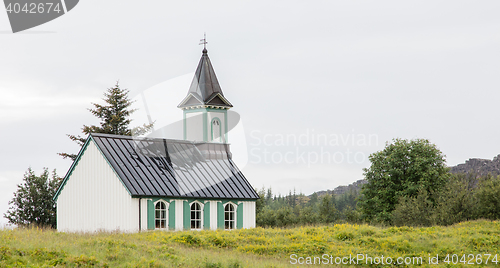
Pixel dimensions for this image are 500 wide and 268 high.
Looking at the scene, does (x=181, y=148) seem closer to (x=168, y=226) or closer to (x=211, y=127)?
(x=211, y=127)

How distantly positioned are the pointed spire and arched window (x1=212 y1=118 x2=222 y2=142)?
3.95 feet

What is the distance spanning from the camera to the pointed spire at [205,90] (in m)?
39.1

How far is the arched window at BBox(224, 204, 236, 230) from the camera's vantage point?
3497 centimetres

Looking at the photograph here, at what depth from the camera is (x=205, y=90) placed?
39.3 meters

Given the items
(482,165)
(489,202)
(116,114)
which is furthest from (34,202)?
(482,165)

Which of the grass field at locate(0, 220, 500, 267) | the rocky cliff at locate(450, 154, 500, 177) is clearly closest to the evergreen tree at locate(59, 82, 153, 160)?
the grass field at locate(0, 220, 500, 267)

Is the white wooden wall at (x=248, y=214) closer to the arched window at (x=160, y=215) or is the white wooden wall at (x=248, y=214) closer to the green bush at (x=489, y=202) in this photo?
the arched window at (x=160, y=215)

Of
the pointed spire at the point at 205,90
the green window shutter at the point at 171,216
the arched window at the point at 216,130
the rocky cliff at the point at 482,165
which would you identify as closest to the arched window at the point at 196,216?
the green window shutter at the point at 171,216

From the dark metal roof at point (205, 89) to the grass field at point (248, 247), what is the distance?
13.6 metres

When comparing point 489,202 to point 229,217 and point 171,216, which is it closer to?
point 229,217

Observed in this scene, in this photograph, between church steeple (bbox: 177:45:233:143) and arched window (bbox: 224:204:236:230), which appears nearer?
arched window (bbox: 224:204:236:230)

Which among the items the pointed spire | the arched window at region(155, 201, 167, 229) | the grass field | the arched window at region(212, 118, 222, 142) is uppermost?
the pointed spire

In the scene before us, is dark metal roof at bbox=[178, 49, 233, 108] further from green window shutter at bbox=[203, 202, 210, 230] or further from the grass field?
the grass field

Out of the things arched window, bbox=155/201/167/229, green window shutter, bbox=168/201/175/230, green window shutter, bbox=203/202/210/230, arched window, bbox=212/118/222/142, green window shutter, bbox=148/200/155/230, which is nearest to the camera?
green window shutter, bbox=148/200/155/230
